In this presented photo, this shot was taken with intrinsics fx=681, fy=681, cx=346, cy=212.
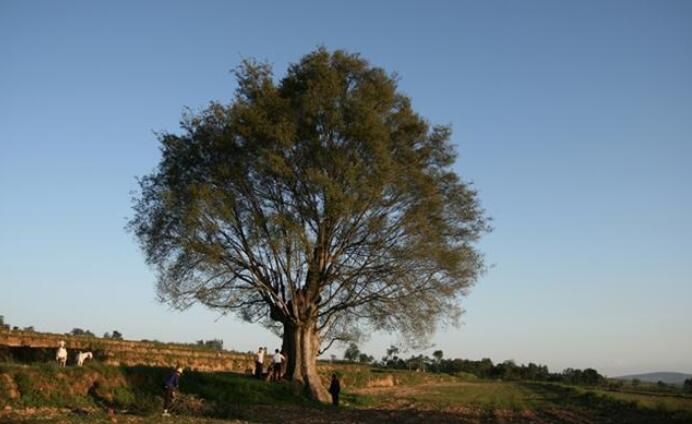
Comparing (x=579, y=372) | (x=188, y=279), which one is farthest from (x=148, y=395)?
(x=579, y=372)

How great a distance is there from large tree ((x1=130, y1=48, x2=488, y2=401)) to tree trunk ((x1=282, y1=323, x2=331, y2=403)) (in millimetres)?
76

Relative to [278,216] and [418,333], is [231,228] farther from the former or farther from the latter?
[418,333]

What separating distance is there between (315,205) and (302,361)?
8.23 metres

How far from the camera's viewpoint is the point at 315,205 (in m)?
33.2

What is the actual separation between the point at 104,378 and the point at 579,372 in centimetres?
10275

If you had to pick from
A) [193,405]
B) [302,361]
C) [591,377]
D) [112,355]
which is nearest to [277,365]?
[302,361]

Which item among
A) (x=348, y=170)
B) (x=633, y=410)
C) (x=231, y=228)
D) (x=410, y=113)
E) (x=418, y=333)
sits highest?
(x=410, y=113)

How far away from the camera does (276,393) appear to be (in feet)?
109

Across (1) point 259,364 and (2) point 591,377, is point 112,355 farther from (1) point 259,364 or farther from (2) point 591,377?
(2) point 591,377

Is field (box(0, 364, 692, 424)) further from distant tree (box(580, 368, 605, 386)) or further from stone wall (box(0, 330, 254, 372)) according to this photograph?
distant tree (box(580, 368, 605, 386))

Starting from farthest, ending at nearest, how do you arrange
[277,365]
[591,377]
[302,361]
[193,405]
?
[591,377]
[277,365]
[302,361]
[193,405]

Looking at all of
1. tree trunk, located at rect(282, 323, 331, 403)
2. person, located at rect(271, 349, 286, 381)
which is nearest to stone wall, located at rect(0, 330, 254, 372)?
person, located at rect(271, 349, 286, 381)

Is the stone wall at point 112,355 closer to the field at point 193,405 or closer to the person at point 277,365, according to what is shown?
the field at point 193,405

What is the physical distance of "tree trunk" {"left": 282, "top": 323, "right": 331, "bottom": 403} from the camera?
114 ft
